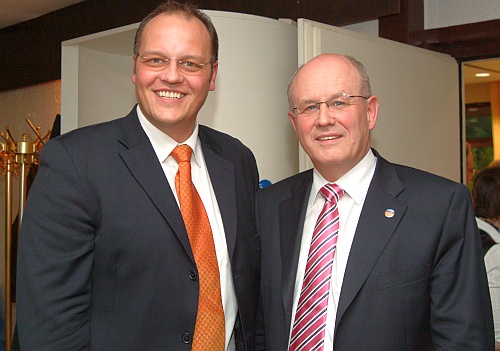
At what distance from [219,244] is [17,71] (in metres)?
A: 4.02

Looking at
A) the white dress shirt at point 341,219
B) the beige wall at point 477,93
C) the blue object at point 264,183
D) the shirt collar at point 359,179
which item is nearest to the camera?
the white dress shirt at point 341,219

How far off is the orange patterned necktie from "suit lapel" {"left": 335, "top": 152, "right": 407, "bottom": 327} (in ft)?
1.09

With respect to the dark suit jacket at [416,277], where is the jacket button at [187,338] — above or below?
below

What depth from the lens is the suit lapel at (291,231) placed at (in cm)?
179

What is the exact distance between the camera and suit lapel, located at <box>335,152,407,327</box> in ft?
5.42

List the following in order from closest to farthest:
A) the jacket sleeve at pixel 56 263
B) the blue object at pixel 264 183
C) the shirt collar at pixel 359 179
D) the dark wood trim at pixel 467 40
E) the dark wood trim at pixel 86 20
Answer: the jacket sleeve at pixel 56 263 < the shirt collar at pixel 359 179 < the blue object at pixel 264 183 < the dark wood trim at pixel 467 40 < the dark wood trim at pixel 86 20

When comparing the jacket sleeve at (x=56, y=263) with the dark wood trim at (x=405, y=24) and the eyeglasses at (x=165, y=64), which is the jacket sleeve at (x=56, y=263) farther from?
the dark wood trim at (x=405, y=24)

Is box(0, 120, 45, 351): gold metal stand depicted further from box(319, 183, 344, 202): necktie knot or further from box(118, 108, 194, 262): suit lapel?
box(319, 183, 344, 202): necktie knot

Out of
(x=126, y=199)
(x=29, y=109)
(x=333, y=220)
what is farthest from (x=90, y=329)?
(x=29, y=109)

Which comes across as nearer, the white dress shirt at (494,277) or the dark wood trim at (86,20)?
the white dress shirt at (494,277)

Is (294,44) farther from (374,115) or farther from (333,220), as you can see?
(333,220)

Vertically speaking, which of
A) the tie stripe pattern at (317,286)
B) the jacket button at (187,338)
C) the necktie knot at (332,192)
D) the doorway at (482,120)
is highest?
the doorway at (482,120)

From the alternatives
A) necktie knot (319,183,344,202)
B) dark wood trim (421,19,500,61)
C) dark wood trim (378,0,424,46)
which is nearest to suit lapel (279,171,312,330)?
necktie knot (319,183,344,202)

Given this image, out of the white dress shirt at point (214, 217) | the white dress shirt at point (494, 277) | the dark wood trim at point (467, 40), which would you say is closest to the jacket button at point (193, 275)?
the white dress shirt at point (214, 217)
